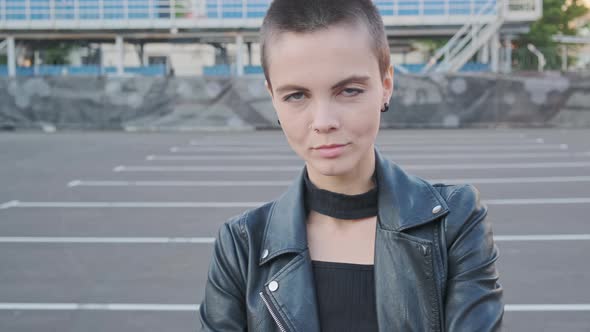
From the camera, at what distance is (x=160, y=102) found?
22.0 metres

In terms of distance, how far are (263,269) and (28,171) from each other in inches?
467

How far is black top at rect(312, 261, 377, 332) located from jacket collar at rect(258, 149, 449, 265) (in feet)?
0.31

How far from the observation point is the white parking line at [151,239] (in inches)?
274

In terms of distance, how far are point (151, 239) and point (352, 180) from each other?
5.59 meters

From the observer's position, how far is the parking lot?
508cm

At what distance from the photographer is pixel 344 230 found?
1.85 metres

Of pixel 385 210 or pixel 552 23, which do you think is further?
pixel 552 23

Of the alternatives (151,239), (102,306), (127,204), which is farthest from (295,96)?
(127,204)

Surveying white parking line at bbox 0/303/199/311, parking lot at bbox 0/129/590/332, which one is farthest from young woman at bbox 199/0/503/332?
white parking line at bbox 0/303/199/311

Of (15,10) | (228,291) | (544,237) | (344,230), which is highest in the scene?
(15,10)

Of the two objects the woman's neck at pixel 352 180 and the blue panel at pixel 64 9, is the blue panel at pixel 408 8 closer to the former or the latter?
the blue panel at pixel 64 9

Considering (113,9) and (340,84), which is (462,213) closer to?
(340,84)

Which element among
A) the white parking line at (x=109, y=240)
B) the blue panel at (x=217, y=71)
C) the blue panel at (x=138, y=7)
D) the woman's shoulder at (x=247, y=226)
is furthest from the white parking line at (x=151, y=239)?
the blue panel at (x=138, y=7)

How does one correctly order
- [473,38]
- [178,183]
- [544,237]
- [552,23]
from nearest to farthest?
[544,237], [178,183], [473,38], [552,23]
